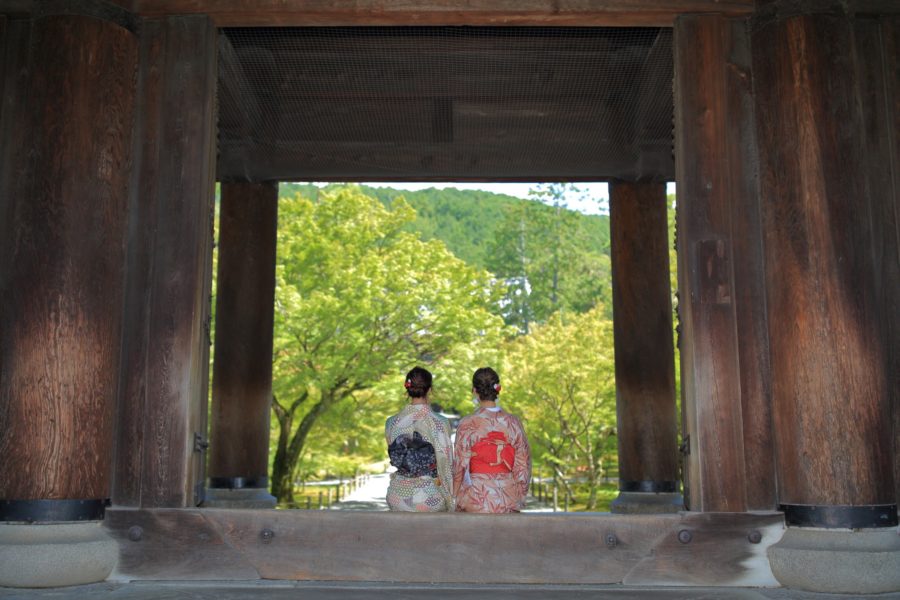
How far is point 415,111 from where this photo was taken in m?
8.75

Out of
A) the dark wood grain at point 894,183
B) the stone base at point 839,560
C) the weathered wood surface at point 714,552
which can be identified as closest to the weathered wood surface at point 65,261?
the weathered wood surface at point 714,552

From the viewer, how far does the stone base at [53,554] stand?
175 inches

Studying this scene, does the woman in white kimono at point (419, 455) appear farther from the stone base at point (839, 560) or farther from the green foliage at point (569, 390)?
the green foliage at point (569, 390)

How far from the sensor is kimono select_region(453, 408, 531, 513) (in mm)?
5484

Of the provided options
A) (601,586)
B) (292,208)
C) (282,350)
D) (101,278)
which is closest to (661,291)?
(601,586)

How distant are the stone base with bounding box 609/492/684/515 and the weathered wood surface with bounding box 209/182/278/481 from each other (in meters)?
4.22

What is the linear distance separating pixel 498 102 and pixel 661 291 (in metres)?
3.11

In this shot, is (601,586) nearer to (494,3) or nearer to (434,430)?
(434,430)

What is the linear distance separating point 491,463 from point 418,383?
28.1 inches

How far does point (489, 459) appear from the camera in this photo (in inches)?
218

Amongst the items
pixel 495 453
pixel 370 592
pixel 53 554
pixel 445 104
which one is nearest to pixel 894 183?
pixel 495 453

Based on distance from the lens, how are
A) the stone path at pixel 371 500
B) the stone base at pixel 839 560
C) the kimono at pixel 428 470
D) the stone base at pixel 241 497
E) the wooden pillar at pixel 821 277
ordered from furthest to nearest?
the stone path at pixel 371 500 → the stone base at pixel 241 497 → the kimono at pixel 428 470 → the wooden pillar at pixel 821 277 → the stone base at pixel 839 560

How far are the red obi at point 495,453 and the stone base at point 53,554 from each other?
2.31 m

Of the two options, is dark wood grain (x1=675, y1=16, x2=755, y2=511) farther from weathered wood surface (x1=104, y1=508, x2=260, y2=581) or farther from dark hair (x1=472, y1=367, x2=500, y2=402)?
weathered wood surface (x1=104, y1=508, x2=260, y2=581)
